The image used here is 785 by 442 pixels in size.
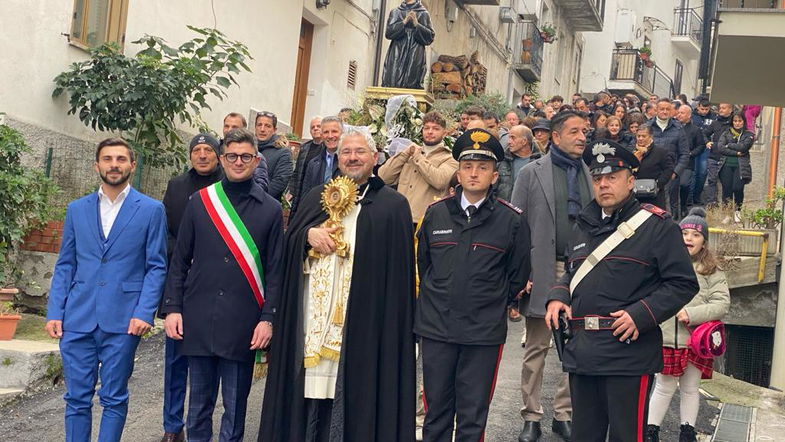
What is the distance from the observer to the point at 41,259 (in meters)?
9.23

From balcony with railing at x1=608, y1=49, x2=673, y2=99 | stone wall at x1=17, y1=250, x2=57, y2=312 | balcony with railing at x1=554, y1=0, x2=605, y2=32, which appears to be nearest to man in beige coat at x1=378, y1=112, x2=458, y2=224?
stone wall at x1=17, y1=250, x2=57, y2=312

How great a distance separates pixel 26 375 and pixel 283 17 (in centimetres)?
976

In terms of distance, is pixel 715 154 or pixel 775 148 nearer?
pixel 715 154

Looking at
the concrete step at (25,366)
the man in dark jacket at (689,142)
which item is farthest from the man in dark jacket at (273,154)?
the man in dark jacket at (689,142)

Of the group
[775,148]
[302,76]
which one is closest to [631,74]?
[775,148]

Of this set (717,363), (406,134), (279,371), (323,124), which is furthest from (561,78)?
(279,371)

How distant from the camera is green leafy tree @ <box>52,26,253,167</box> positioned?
10047 millimetres

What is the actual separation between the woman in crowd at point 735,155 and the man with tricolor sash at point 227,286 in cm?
1037

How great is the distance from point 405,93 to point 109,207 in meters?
10.9

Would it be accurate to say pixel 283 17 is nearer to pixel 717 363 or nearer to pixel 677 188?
pixel 677 188

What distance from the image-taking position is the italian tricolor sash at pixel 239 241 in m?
5.43

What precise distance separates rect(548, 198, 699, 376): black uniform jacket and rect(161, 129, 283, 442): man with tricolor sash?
1738 mm

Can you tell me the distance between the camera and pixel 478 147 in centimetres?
553

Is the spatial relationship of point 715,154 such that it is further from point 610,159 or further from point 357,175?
point 357,175
